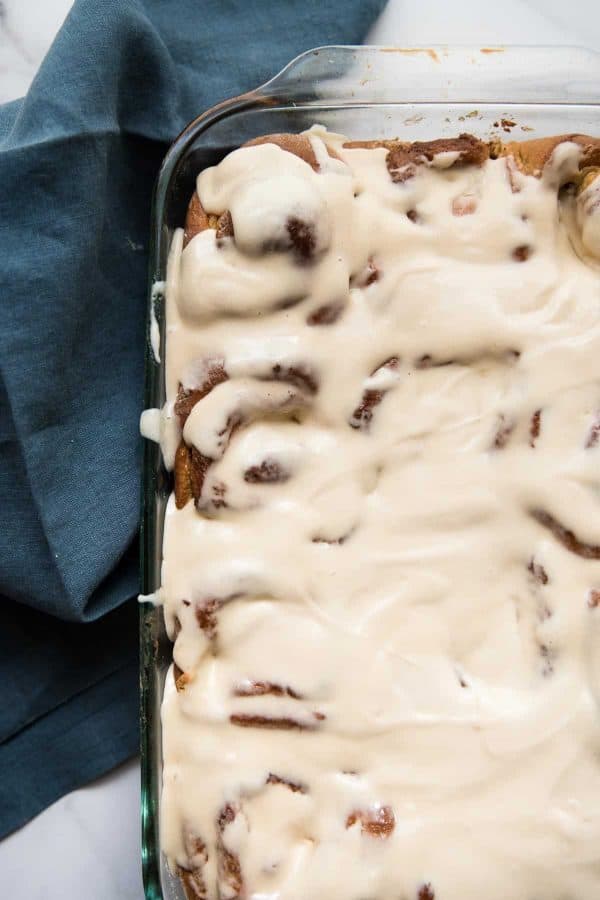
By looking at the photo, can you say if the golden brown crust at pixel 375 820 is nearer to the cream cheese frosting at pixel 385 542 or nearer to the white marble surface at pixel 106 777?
the cream cheese frosting at pixel 385 542

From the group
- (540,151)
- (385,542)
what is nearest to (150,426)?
(385,542)

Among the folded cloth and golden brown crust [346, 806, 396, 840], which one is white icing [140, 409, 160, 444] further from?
golden brown crust [346, 806, 396, 840]

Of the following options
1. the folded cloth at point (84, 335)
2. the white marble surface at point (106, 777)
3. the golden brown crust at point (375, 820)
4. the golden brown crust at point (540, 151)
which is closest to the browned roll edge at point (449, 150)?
the golden brown crust at point (540, 151)

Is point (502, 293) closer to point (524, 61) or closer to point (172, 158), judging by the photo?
point (524, 61)

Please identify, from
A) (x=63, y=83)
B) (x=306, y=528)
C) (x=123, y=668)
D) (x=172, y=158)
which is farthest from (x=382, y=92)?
(x=123, y=668)

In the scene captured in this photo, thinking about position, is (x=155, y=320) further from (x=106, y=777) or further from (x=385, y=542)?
(x=106, y=777)

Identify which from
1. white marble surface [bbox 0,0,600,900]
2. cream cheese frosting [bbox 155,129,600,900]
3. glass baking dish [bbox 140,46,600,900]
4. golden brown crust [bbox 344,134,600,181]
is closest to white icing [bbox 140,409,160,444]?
cream cheese frosting [bbox 155,129,600,900]
